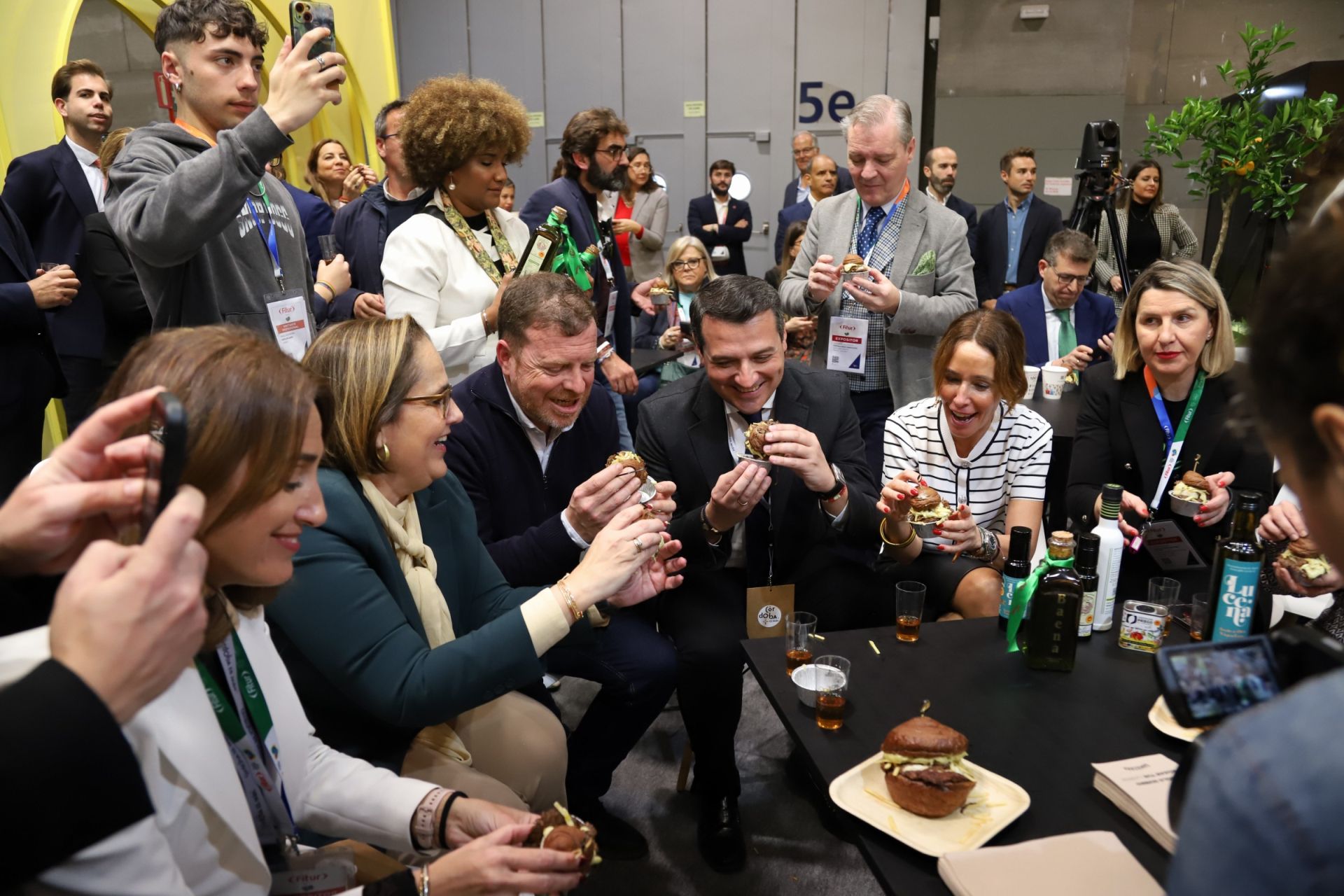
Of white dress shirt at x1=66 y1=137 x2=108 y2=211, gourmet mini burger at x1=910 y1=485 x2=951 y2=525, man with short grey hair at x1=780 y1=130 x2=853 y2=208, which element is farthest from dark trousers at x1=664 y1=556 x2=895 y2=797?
man with short grey hair at x1=780 y1=130 x2=853 y2=208

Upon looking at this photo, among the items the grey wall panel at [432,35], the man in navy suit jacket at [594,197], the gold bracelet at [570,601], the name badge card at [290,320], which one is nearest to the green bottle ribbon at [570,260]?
the man in navy suit jacket at [594,197]

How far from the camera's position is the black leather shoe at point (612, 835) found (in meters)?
2.35

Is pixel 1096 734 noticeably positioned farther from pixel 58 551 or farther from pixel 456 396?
pixel 456 396

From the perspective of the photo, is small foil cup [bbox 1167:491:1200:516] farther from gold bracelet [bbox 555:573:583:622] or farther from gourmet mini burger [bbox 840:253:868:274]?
gold bracelet [bbox 555:573:583:622]

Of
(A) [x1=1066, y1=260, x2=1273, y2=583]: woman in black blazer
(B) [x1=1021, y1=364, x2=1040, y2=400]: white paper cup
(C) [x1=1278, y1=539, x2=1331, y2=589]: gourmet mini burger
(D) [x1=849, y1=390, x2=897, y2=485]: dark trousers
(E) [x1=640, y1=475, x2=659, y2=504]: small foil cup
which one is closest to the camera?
(C) [x1=1278, y1=539, x2=1331, y2=589]: gourmet mini burger

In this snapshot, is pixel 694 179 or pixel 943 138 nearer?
pixel 943 138

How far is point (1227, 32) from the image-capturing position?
8.46 m

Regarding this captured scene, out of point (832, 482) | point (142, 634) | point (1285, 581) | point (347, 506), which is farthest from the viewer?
point (832, 482)

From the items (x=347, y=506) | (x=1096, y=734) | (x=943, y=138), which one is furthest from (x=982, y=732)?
(x=943, y=138)

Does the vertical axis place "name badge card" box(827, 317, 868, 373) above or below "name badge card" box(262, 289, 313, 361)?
below

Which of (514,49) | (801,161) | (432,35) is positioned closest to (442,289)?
(801,161)

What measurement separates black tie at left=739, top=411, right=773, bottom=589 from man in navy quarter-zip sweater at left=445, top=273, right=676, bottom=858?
0.33 metres

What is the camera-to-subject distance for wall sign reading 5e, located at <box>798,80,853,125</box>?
29.0 ft

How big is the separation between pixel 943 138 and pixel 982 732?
8216mm
